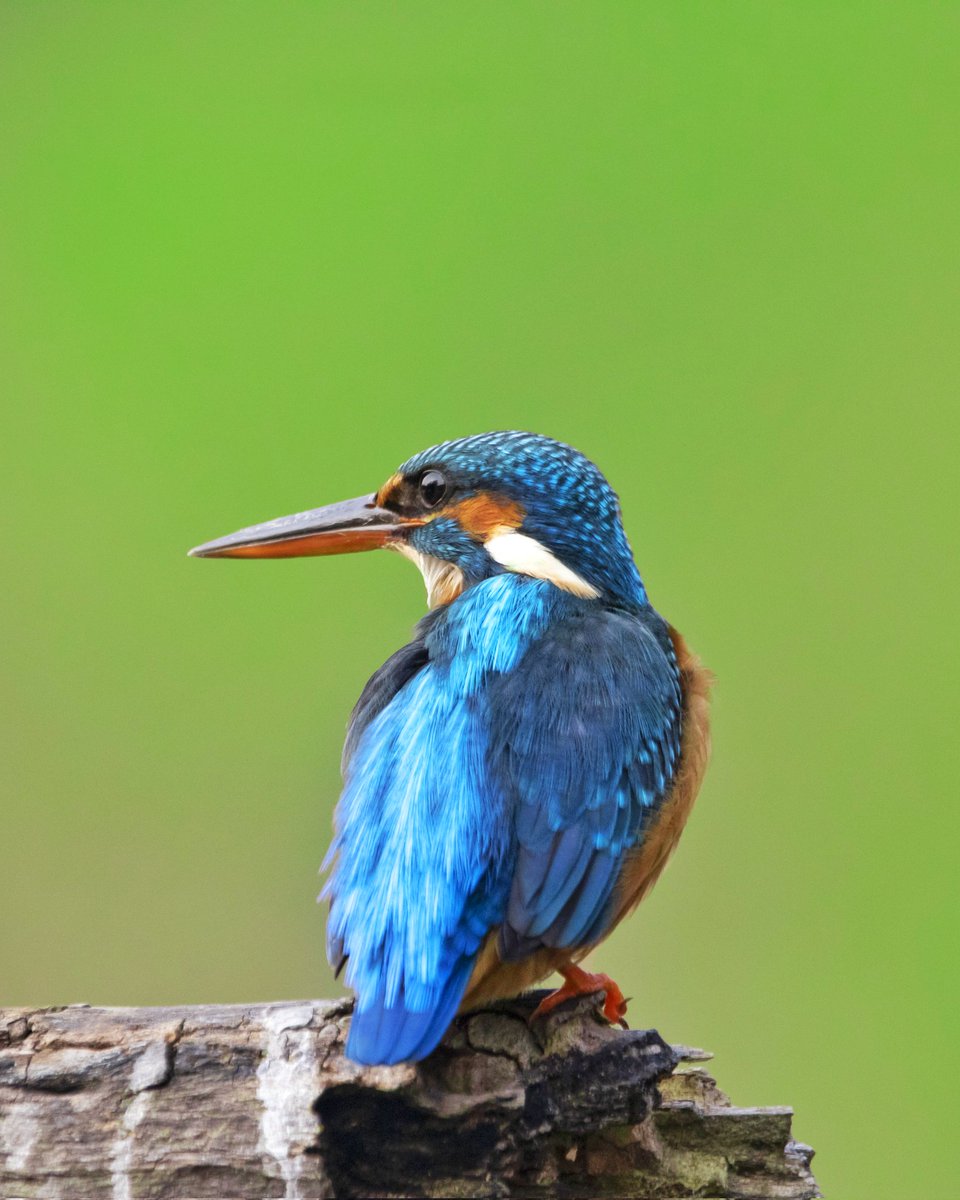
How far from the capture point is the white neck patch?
157cm

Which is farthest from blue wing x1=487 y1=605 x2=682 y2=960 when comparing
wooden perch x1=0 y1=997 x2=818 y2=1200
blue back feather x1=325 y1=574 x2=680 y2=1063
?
wooden perch x1=0 y1=997 x2=818 y2=1200

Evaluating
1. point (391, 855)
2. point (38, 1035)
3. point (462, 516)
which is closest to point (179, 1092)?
point (38, 1035)

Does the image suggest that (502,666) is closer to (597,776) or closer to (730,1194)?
(597,776)

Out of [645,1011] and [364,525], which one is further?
[645,1011]

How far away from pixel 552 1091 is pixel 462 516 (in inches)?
26.9

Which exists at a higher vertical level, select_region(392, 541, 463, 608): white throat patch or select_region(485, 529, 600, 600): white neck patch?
select_region(392, 541, 463, 608): white throat patch

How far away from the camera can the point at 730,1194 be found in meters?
1.30

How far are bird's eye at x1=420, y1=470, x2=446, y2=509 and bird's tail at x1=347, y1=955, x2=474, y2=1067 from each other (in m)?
0.65

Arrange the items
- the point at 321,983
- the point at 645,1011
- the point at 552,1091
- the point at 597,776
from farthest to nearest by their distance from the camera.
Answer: the point at 645,1011 < the point at 321,983 < the point at 597,776 < the point at 552,1091

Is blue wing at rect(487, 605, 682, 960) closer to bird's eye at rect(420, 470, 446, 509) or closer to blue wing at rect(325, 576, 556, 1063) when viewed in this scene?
blue wing at rect(325, 576, 556, 1063)

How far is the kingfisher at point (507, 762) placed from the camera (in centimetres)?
121

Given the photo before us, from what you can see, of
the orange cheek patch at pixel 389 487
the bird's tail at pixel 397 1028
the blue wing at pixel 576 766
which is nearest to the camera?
the bird's tail at pixel 397 1028

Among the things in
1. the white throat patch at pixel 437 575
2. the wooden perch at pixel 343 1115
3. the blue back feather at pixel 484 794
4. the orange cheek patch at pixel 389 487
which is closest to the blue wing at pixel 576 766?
the blue back feather at pixel 484 794

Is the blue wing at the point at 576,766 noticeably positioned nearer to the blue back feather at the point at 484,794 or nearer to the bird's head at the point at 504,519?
the blue back feather at the point at 484,794
